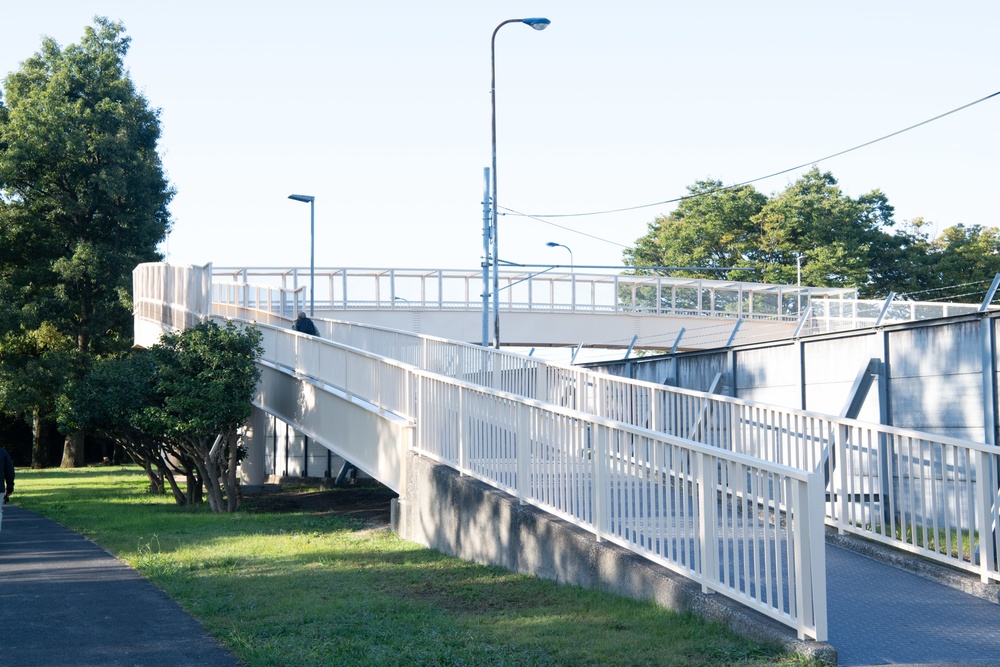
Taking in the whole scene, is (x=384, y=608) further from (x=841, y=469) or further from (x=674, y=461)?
(x=841, y=469)

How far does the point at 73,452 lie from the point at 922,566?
3925 cm

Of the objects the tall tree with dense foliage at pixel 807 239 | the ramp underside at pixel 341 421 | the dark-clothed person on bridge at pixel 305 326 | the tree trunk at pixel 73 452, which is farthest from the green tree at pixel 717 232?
the ramp underside at pixel 341 421

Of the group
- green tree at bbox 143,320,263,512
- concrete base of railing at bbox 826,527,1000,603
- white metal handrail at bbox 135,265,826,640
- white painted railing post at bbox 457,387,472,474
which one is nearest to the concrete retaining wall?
concrete base of railing at bbox 826,527,1000,603

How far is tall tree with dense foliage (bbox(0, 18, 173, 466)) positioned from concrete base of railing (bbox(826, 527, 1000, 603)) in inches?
1327

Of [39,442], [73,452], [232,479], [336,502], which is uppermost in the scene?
[232,479]

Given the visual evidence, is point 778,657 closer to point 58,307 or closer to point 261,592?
point 261,592

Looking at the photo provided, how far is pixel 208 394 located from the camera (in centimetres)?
1828

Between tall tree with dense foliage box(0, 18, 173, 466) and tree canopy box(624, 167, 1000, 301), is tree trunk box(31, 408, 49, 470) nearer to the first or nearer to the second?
tall tree with dense foliage box(0, 18, 173, 466)

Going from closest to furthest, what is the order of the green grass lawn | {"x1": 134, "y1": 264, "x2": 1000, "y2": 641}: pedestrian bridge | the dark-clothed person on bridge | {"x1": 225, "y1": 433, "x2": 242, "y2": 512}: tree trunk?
the green grass lawn, {"x1": 134, "y1": 264, "x2": 1000, "y2": 641}: pedestrian bridge, {"x1": 225, "y1": 433, "x2": 242, "y2": 512}: tree trunk, the dark-clothed person on bridge

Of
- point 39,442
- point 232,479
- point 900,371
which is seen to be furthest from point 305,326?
point 39,442

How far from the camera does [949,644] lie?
261 inches

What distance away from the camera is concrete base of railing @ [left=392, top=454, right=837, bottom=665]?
6.88m

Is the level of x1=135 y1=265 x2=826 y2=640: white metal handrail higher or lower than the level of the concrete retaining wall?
lower

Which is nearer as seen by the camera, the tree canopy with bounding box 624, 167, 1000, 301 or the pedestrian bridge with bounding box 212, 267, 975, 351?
the pedestrian bridge with bounding box 212, 267, 975, 351
